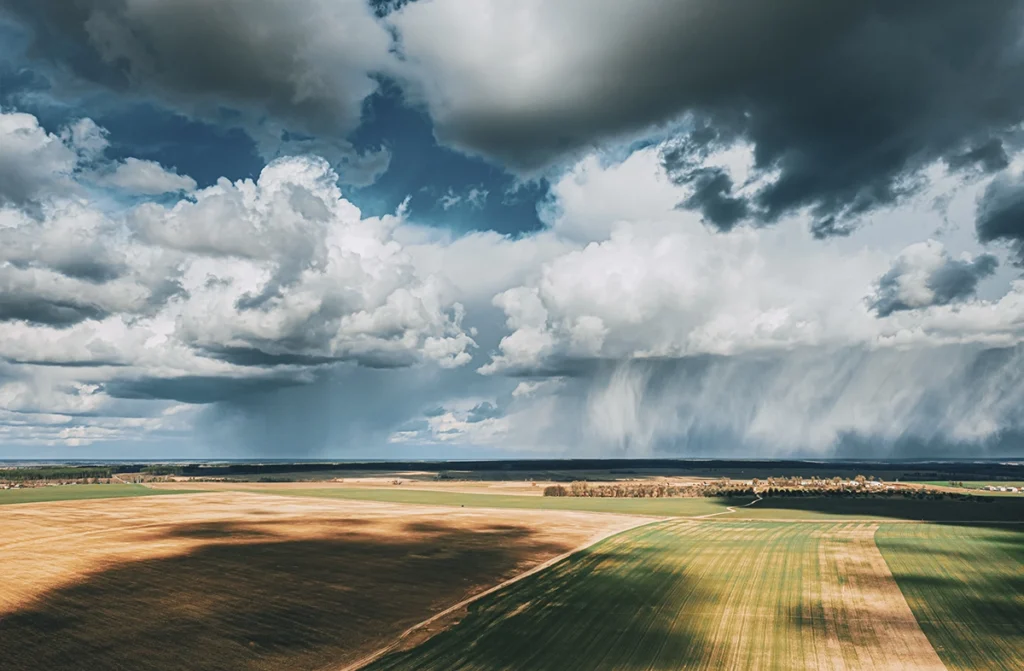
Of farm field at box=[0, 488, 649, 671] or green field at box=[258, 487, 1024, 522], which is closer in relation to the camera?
farm field at box=[0, 488, 649, 671]

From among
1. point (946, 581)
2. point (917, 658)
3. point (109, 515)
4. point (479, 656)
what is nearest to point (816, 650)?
point (917, 658)

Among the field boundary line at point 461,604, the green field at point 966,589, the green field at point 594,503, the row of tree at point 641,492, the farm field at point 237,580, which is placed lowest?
the row of tree at point 641,492

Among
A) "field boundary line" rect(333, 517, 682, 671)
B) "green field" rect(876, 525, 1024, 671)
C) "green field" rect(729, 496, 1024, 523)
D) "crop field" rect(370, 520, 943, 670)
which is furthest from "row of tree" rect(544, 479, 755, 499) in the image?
"crop field" rect(370, 520, 943, 670)

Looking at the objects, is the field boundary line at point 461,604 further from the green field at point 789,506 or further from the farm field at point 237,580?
the green field at point 789,506

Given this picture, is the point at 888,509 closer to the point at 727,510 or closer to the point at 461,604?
the point at 727,510

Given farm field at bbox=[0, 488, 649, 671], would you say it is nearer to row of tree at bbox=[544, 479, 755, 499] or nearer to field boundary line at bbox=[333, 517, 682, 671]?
field boundary line at bbox=[333, 517, 682, 671]

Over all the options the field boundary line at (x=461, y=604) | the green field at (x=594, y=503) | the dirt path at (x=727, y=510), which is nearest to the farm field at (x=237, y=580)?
the field boundary line at (x=461, y=604)

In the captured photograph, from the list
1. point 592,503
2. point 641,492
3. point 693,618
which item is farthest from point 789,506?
point 693,618
